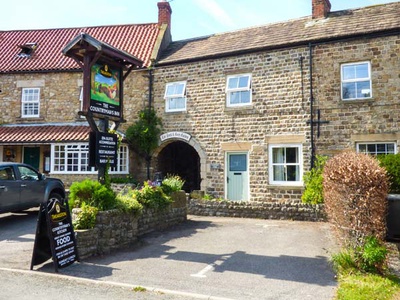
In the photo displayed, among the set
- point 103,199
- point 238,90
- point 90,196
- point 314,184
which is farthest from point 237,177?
point 90,196

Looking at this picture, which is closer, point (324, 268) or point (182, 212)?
point (324, 268)

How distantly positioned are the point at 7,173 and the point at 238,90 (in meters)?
9.06

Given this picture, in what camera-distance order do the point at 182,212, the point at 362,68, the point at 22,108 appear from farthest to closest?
the point at 22,108 < the point at 362,68 < the point at 182,212

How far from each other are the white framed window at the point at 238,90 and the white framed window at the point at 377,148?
4628 mm

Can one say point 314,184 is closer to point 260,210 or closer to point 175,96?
point 260,210

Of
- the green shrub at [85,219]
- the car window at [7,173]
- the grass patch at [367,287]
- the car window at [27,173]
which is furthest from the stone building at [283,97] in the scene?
the green shrub at [85,219]

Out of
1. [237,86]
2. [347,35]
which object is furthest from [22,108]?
[347,35]

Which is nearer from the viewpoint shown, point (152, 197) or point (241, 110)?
point (152, 197)

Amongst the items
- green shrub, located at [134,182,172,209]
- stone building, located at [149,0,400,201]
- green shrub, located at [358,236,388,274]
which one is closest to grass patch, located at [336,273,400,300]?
green shrub, located at [358,236,388,274]

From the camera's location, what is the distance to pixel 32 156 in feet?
58.7

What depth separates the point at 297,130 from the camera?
13.6 meters

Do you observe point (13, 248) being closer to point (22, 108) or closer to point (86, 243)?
point (86, 243)

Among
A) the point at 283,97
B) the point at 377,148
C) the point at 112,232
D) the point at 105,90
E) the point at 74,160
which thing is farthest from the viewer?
the point at 74,160

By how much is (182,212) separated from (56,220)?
16.4ft
